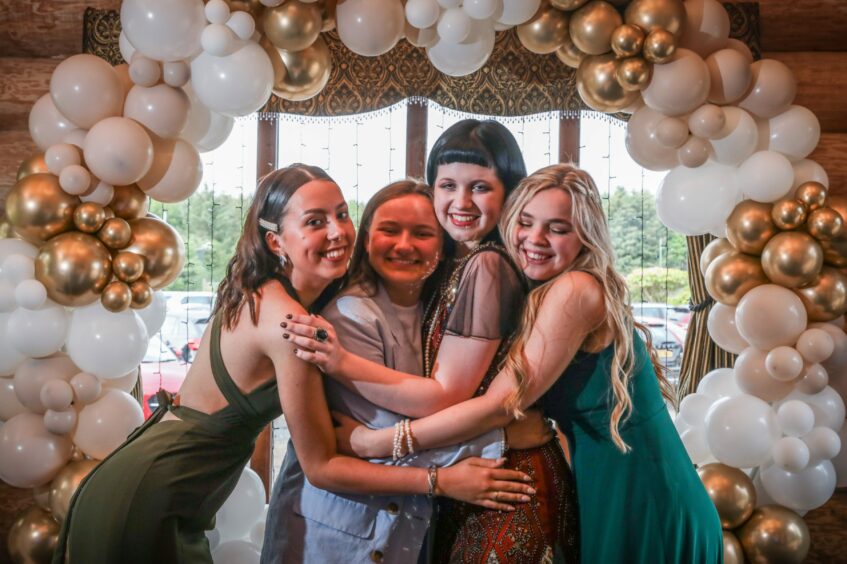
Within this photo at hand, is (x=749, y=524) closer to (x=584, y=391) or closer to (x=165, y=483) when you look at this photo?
(x=584, y=391)

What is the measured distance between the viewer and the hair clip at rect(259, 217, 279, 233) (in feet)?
8.67

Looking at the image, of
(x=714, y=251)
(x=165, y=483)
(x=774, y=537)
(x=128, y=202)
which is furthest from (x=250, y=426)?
(x=774, y=537)

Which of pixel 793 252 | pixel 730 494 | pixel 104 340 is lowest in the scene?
pixel 730 494

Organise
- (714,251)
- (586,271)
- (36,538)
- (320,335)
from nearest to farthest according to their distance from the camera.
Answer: (320,335) < (586,271) < (36,538) < (714,251)

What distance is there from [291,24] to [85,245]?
1.03 meters

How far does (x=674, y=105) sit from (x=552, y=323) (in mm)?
933

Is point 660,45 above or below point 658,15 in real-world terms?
below

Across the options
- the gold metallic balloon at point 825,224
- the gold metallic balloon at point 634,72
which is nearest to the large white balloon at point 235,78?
the gold metallic balloon at point 634,72

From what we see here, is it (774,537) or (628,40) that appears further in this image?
(774,537)

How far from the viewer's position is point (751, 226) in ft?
9.95

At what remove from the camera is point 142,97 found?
9.41 feet

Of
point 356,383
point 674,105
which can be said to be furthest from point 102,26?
point 674,105

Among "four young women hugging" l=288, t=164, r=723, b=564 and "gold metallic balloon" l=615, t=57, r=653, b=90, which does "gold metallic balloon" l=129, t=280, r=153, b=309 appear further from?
"gold metallic balloon" l=615, t=57, r=653, b=90

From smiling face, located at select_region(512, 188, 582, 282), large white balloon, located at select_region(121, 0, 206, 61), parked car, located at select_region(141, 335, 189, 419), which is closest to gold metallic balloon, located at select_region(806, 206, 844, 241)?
smiling face, located at select_region(512, 188, 582, 282)
